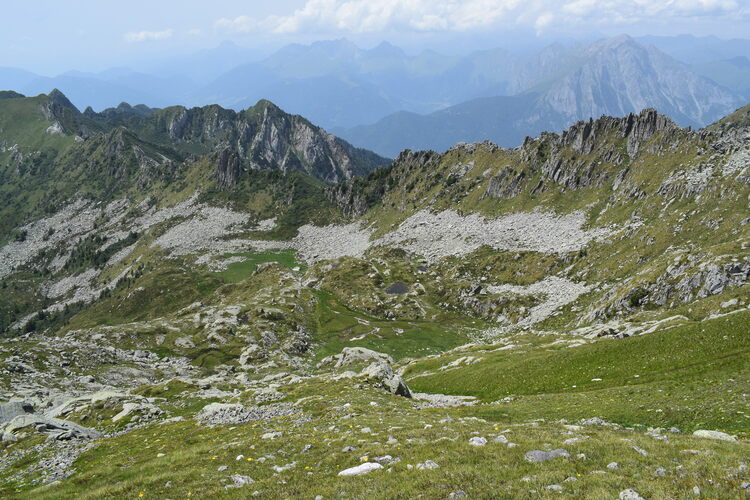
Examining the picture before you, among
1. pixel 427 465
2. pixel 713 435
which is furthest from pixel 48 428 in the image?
pixel 713 435

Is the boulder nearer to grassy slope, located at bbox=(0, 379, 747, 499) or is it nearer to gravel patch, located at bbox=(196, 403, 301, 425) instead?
grassy slope, located at bbox=(0, 379, 747, 499)

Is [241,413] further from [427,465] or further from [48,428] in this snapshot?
[427,465]

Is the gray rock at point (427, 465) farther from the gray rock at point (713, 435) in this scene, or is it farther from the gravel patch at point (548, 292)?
the gravel patch at point (548, 292)

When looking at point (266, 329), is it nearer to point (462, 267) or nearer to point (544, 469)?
point (462, 267)

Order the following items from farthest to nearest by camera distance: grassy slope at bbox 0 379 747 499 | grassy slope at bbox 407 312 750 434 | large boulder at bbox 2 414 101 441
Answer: large boulder at bbox 2 414 101 441 → grassy slope at bbox 407 312 750 434 → grassy slope at bbox 0 379 747 499

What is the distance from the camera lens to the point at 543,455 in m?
17.5

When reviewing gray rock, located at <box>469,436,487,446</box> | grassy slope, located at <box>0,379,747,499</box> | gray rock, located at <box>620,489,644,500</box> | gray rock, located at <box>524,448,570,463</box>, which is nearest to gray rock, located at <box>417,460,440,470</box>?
grassy slope, located at <box>0,379,747,499</box>

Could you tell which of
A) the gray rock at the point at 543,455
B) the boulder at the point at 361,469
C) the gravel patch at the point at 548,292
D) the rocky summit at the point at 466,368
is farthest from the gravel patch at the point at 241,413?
the gravel patch at the point at 548,292

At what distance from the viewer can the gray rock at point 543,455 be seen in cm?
1728

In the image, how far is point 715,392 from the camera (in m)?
28.9

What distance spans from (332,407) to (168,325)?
9774 cm

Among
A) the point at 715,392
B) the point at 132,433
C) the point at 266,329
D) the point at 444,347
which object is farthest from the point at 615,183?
the point at 132,433

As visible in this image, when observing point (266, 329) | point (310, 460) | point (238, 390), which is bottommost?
point (266, 329)

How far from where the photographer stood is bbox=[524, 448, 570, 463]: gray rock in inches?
680
